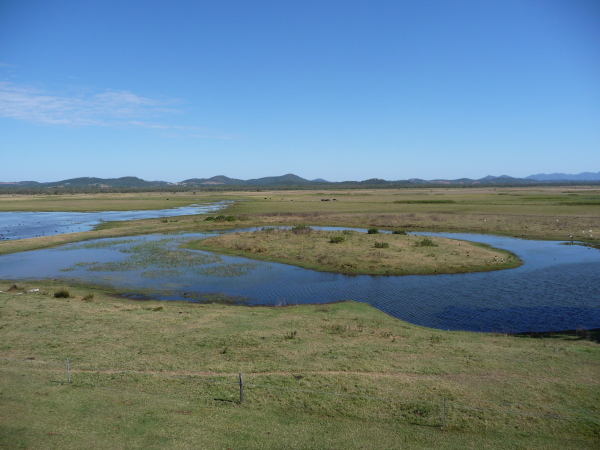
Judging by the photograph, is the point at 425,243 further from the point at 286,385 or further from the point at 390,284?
the point at 286,385

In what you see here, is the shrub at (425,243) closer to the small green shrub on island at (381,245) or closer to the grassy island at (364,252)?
the grassy island at (364,252)

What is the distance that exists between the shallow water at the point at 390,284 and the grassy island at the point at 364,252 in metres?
2.00

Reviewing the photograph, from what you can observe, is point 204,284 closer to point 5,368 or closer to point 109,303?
point 109,303

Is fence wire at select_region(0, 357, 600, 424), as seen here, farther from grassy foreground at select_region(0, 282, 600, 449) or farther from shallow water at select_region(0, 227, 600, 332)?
shallow water at select_region(0, 227, 600, 332)

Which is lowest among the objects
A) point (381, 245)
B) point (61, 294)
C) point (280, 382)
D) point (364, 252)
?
point (280, 382)

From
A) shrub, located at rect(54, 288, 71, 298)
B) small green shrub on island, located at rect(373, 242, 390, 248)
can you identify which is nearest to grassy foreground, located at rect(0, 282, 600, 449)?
shrub, located at rect(54, 288, 71, 298)

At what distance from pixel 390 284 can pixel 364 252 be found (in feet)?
37.5

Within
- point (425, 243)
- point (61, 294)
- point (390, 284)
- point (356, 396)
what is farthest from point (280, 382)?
point (425, 243)

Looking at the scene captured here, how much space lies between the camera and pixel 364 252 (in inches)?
1813

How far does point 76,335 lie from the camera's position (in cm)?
2102

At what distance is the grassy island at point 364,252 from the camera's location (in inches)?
1569

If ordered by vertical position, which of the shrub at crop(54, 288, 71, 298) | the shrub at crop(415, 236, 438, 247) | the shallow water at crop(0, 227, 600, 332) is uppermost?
the shrub at crop(415, 236, 438, 247)

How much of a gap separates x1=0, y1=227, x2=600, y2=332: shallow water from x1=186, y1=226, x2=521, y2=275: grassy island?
6.57 feet

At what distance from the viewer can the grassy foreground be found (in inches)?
475
